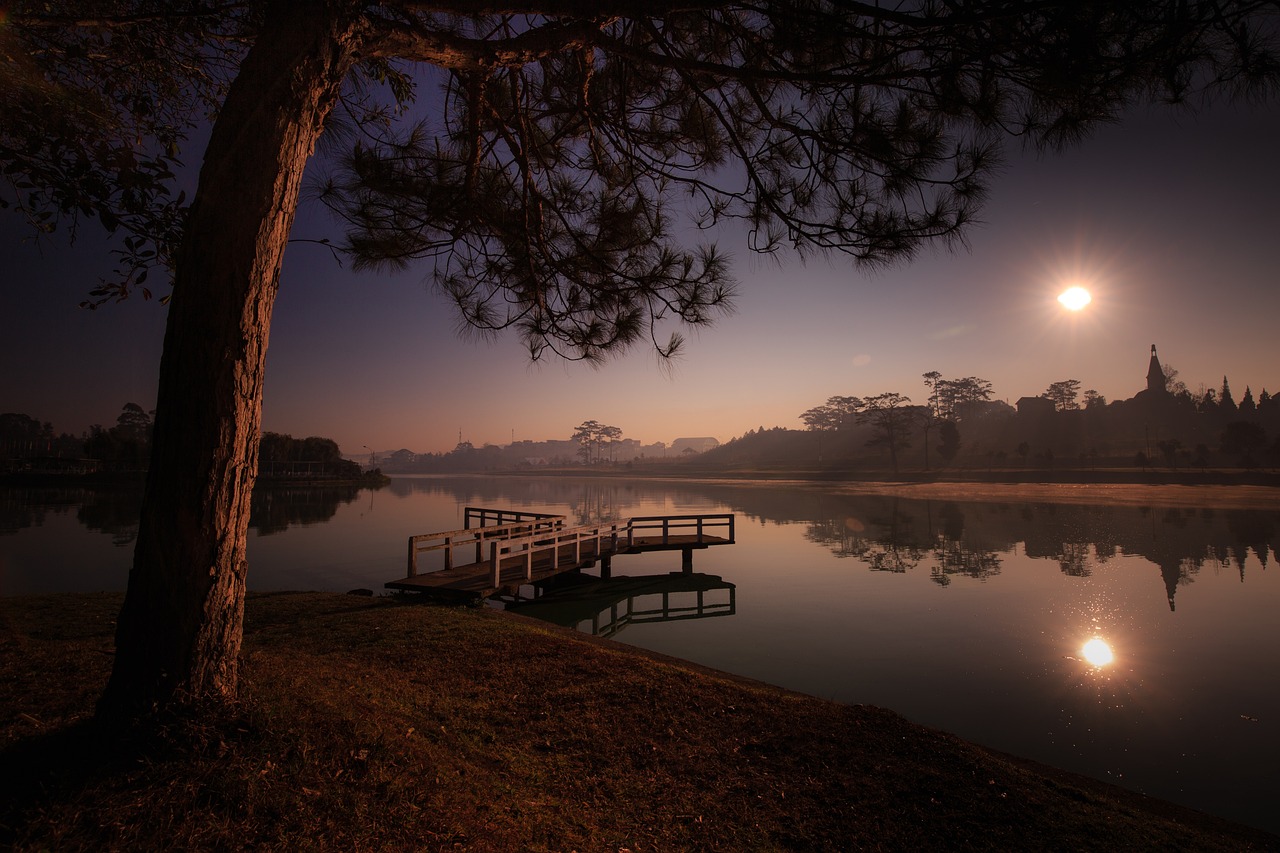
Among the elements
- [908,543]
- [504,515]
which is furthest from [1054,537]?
[504,515]

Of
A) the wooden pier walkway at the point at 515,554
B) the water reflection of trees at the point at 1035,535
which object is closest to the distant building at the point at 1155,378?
the water reflection of trees at the point at 1035,535

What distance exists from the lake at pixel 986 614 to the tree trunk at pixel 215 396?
732 cm

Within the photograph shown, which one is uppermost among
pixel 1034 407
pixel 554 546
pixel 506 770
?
pixel 1034 407

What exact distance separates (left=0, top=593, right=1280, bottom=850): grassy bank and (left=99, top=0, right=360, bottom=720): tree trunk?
0.35 metres

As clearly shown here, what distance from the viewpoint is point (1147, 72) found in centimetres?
411

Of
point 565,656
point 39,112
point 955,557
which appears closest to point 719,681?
point 565,656

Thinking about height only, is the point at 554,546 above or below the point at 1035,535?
above

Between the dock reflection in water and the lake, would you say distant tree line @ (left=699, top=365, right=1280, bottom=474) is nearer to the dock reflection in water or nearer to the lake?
the lake

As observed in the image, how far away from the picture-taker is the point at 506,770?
359 cm

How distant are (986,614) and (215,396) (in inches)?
548

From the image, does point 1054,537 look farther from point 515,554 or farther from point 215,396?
point 215,396

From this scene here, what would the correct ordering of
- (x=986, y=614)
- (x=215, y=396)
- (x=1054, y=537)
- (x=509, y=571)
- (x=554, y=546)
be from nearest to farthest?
1. (x=215, y=396)
2. (x=986, y=614)
3. (x=509, y=571)
4. (x=554, y=546)
5. (x=1054, y=537)

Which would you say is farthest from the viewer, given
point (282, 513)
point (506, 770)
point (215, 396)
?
point (282, 513)

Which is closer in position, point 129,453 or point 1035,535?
point 1035,535
